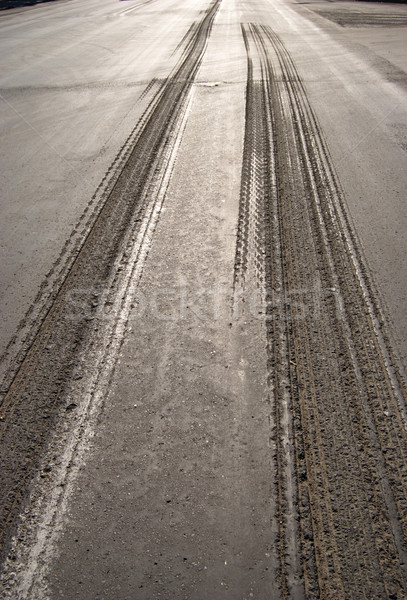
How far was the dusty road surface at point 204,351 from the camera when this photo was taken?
2229 mm

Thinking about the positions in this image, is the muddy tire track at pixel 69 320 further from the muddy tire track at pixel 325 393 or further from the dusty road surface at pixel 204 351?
the muddy tire track at pixel 325 393

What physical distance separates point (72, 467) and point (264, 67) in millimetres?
8864

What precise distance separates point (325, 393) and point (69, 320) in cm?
206

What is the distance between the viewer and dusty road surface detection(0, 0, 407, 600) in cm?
223

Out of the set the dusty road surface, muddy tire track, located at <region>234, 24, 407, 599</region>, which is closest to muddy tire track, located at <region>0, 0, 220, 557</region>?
the dusty road surface

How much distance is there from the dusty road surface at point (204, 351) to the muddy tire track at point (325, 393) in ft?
0.04

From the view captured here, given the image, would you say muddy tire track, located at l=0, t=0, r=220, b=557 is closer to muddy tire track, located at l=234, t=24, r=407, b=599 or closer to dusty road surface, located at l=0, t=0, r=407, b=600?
dusty road surface, located at l=0, t=0, r=407, b=600

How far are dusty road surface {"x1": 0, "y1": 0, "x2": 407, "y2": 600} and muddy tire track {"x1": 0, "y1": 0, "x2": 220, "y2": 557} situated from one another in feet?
0.06

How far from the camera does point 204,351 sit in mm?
3270

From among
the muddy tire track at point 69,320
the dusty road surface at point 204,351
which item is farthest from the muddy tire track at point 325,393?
the muddy tire track at point 69,320

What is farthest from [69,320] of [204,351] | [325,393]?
[325,393]

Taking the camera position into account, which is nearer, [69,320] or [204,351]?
[204,351]

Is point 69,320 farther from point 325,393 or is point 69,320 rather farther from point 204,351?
point 325,393

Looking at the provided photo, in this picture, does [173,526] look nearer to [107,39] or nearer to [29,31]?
[107,39]
